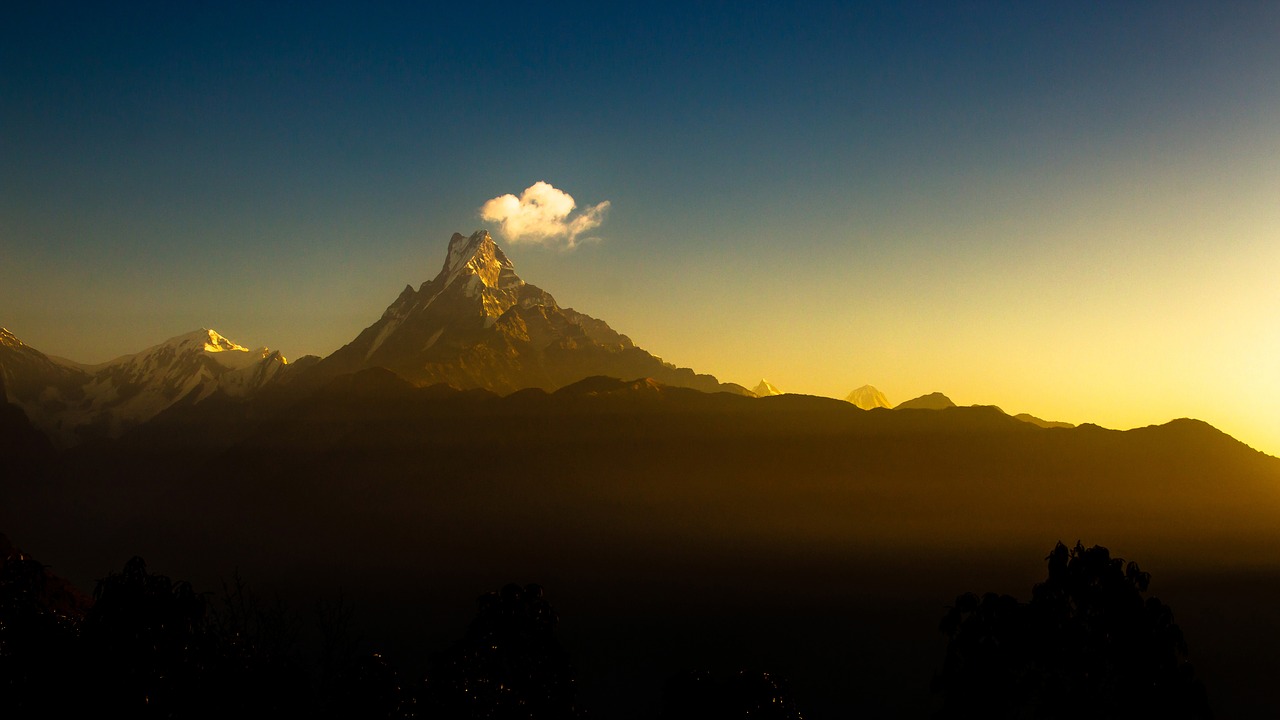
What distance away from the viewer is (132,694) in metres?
37.0

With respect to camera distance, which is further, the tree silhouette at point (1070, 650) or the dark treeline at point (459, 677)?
the dark treeline at point (459, 677)

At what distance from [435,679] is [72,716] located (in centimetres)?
1593

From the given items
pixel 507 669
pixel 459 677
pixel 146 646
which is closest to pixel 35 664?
pixel 146 646

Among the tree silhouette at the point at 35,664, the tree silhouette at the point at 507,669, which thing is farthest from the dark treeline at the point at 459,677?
the tree silhouette at the point at 507,669

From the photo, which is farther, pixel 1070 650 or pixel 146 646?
pixel 146 646

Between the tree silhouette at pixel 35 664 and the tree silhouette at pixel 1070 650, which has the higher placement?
the tree silhouette at pixel 1070 650

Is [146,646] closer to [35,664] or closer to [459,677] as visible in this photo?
[35,664]

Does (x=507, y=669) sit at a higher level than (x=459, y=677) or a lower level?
lower

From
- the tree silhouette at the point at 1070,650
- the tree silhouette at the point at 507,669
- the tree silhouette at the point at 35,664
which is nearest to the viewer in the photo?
the tree silhouette at the point at 1070,650

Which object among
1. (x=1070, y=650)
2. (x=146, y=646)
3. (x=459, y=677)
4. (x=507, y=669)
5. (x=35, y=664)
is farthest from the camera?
(x=507, y=669)

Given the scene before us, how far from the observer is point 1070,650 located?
35.5m

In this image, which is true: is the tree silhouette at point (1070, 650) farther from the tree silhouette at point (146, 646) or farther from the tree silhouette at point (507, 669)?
the tree silhouette at point (146, 646)

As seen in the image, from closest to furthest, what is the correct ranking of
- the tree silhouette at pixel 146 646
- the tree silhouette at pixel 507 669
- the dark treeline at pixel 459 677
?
the dark treeline at pixel 459 677
the tree silhouette at pixel 146 646
the tree silhouette at pixel 507 669

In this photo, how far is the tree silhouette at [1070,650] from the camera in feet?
115
